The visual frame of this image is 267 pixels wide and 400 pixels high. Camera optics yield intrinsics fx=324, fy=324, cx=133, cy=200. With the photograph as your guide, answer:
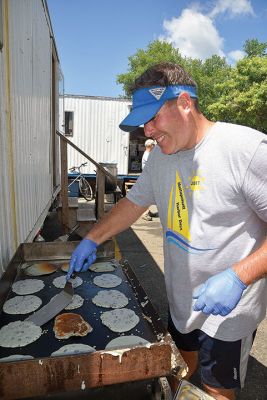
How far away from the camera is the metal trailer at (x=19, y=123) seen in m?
2.67

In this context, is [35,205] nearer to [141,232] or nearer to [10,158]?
[10,158]

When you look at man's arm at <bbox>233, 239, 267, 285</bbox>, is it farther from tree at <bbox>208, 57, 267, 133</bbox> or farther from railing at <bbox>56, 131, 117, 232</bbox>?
tree at <bbox>208, 57, 267, 133</bbox>

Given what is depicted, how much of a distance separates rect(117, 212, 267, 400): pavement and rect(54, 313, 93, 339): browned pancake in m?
1.46

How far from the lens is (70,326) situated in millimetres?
2061

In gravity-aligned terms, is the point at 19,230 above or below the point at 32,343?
above

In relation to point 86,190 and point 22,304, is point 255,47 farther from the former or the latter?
point 22,304

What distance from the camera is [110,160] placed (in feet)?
44.3

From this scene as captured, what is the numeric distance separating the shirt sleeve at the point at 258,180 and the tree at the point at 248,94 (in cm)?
2090

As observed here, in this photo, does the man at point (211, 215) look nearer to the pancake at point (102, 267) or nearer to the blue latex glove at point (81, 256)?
the blue latex glove at point (81, 256)

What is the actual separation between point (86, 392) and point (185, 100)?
1.84 metres

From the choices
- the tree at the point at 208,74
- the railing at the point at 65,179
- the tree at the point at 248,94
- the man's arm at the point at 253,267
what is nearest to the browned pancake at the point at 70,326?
the man's arm at the point at 253,267

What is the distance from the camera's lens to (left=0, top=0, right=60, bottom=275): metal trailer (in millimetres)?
2674

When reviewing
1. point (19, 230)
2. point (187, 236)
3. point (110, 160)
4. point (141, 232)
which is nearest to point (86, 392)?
point (187, 236)

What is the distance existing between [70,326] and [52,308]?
238 millimetres
